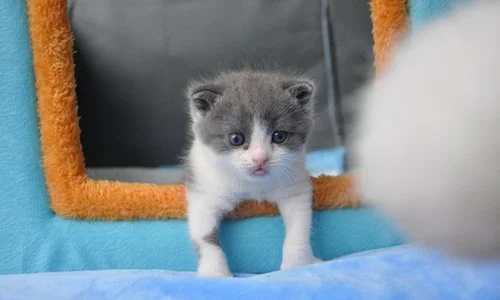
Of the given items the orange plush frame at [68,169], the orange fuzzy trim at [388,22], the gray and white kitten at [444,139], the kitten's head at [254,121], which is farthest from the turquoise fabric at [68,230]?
the gray and white kitten at [444,139]

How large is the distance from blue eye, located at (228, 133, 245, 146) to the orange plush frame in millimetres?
149

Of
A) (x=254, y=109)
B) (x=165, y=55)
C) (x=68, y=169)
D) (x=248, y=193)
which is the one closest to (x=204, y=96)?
(x=254, y=109)

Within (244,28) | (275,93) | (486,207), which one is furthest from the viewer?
(244,28)

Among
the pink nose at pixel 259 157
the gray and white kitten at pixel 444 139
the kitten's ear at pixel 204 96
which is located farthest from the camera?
the kitten's ear at pixel 204 96

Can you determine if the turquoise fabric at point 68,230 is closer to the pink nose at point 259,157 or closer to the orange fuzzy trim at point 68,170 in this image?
the orange fuzzy trim at point 68,170

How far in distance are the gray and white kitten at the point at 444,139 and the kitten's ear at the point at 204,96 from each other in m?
0.87

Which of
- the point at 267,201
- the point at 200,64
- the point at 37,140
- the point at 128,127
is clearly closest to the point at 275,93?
the point at 267,201

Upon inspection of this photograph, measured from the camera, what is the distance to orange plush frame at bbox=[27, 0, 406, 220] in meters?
1.34

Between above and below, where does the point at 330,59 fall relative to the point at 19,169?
above

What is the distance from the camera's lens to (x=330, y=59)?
2102 mm

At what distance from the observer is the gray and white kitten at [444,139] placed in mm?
411

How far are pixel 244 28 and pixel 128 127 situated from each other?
509mm

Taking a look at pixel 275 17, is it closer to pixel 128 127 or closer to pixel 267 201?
pixel 128 127

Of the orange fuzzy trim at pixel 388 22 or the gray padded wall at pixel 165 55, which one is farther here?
the gray padded wall at pixel 165 55
